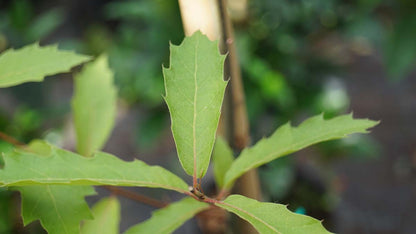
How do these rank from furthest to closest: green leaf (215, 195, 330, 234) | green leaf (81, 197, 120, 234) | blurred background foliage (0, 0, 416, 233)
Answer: blurred background foliage (0, 0, 416, 233) → green leaf (81, 197, 120, 234) → green leaf (215, 195, 330, 234)

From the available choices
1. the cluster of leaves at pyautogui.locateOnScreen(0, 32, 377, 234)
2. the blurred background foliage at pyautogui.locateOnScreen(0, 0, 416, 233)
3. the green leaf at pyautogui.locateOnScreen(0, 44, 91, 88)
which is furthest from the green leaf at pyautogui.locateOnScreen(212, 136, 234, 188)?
the blurred background foliage at pyautogui.locateOnScreen(0, 0, 416, 233)

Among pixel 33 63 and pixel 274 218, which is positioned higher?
pixel 33 63

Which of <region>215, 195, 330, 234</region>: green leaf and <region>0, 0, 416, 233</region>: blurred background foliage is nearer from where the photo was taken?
<region>215, 195, 330, 234</region>: green leaf

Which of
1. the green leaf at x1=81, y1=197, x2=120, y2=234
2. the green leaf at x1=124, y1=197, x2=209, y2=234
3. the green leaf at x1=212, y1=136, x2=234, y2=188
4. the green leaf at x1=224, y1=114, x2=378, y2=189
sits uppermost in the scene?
the green leaf at x1=224, y1=114, x2=378, y2=189

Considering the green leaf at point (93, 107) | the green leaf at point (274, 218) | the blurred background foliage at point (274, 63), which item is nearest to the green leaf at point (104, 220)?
the green leaf at point (93, 107)

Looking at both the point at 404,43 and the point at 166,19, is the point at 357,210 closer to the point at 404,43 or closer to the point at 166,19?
the point at 404,43

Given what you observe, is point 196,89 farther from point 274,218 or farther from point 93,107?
point 93,107

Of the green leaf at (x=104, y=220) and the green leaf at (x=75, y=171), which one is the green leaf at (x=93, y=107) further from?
the green leaf at (x=75, y=171)

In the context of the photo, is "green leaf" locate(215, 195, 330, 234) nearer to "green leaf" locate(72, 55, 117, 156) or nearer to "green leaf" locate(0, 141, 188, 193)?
"green leaf" locate(0, 141, 188, 193)

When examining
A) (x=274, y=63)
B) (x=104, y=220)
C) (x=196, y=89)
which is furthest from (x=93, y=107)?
(x=274, y=63)
